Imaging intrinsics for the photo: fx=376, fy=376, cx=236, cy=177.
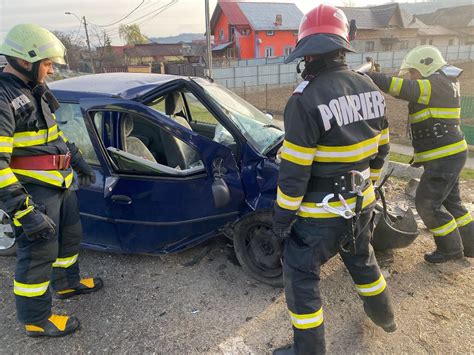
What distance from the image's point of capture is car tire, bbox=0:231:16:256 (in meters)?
3.71

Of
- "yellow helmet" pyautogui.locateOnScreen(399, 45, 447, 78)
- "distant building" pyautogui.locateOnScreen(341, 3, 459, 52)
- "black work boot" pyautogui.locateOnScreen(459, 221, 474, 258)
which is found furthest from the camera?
"distant building" pyautogui.locateOnScreen(341, 3, 459, 52)

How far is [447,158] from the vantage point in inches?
124

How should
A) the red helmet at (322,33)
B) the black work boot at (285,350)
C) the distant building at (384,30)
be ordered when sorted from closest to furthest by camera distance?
the red helmet at (322,33)
the black work boot at (285,350)
the distant building at (384,30)

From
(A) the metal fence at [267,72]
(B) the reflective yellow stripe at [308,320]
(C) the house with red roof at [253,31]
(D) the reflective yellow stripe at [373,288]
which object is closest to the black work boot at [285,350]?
(B) the reflective yellow stripe at [308,320]

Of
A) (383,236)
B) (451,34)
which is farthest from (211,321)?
(451,34)

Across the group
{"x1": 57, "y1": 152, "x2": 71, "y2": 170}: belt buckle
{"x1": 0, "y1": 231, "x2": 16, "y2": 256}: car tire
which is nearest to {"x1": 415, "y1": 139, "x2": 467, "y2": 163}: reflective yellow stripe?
{"x1": 57, "y1": 152, "x2": 71, "y2": 170}: belt buckle

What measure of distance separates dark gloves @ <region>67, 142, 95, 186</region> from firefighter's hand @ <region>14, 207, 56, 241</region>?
61 centimetres

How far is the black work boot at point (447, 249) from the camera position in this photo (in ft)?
10.6

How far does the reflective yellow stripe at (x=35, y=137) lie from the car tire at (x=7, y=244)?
170cm

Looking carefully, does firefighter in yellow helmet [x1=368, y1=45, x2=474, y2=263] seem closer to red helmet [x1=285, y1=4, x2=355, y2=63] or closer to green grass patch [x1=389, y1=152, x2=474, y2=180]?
red helmet [x1=285, y1=4, x2=355, y2=63]

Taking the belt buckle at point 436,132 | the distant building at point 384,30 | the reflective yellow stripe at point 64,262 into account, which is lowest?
the reflective yellow stripe at point 64,262

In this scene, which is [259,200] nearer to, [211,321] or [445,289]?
[211,321]

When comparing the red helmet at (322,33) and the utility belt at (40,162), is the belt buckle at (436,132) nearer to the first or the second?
the red helmet at (322,33)

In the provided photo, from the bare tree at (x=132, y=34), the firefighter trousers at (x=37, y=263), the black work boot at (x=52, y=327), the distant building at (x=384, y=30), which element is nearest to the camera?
the firefighter trousers at (x=37, y=263)
